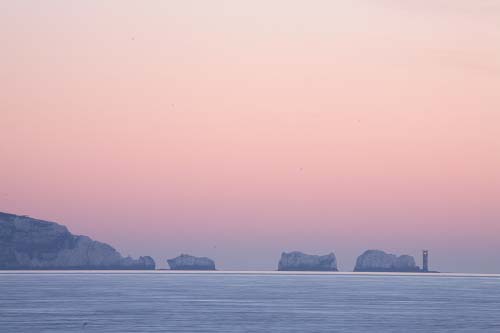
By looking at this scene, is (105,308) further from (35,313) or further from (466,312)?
(466,312)

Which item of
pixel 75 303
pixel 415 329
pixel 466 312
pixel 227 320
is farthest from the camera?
pixel 75 303

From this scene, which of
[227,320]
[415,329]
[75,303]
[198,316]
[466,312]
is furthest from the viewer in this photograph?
[75,303]

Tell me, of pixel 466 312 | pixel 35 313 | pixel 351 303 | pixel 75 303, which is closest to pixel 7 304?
pixel 75 303

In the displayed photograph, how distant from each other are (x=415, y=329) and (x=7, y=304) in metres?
56.6

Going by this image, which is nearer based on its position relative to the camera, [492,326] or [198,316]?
[492,326]

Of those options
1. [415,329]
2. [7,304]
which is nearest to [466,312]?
[415,329]

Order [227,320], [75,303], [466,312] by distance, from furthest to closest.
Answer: [75,303] < [466,312] < [227,320]

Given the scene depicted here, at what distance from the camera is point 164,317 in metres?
103

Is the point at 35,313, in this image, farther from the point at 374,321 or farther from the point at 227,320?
the point at 374,321

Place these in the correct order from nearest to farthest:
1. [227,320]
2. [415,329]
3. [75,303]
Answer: [415,329], [227,320], [75,303]

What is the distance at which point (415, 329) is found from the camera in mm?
90875

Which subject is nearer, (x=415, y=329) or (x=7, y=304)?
(x=415, y=329)

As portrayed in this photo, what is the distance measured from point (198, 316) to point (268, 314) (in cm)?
775

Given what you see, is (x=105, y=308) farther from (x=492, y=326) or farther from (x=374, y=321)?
(x=492, y=326)
